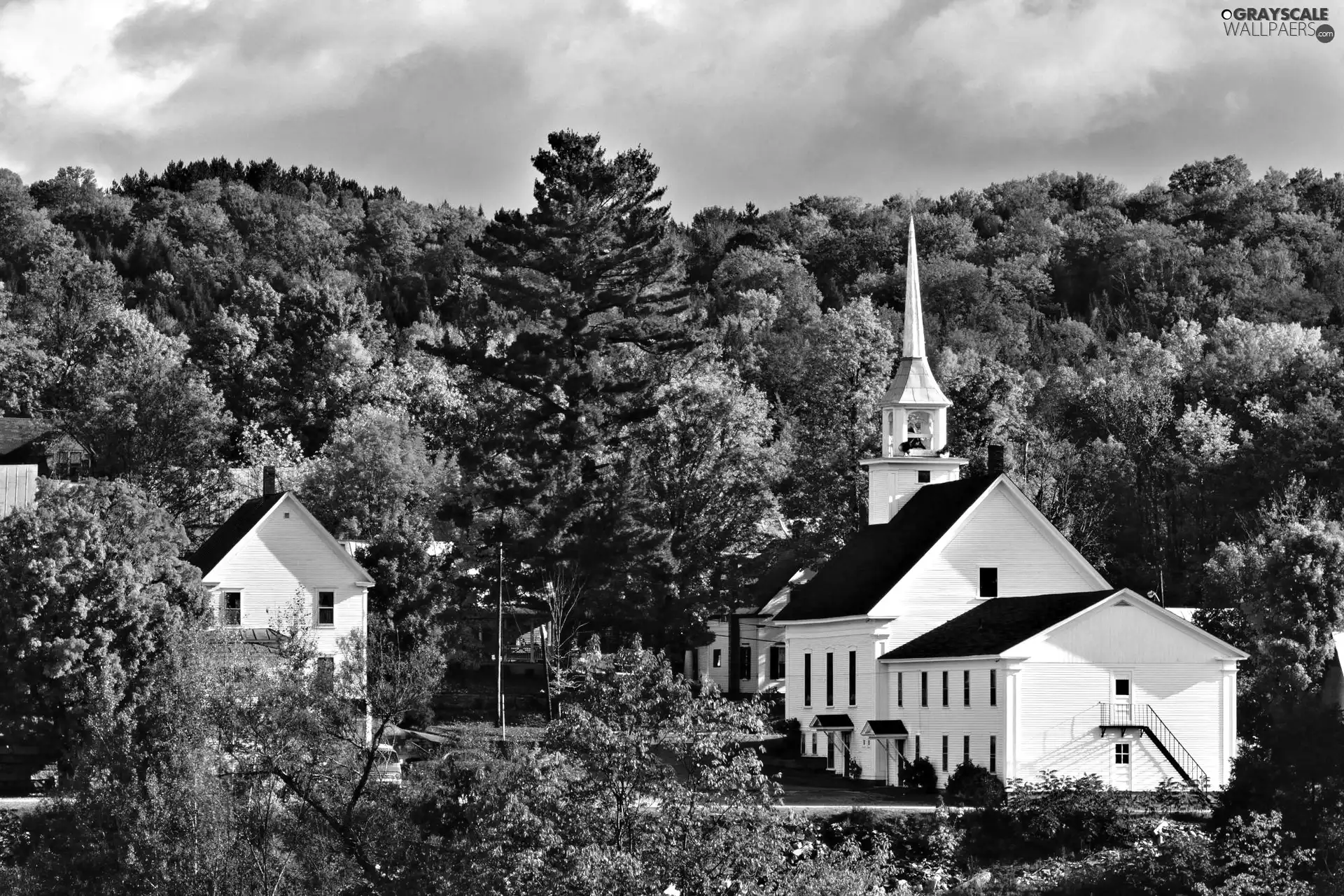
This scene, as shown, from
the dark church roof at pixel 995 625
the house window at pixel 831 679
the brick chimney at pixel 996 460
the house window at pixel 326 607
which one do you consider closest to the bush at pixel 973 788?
the dark church roof at pixel 995 625

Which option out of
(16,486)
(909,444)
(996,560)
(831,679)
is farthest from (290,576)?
(996,560)

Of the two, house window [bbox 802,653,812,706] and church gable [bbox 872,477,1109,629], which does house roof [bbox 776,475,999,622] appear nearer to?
church gable [bbox 872,477,1109,629]

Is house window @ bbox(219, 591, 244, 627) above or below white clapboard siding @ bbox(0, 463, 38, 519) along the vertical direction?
below

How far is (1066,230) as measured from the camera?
186250 millimetres

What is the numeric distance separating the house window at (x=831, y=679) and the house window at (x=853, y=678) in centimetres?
108

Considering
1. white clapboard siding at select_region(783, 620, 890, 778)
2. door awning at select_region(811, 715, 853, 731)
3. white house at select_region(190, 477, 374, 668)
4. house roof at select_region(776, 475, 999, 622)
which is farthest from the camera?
white house at select_region(190, 477, 374, 668)

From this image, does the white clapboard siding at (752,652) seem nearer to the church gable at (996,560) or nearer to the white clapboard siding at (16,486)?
the church gable at (996,560)

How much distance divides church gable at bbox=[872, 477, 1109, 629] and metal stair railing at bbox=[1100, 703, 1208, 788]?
8.24 meters

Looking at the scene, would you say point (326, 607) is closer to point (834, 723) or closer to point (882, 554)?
point (834, 723)

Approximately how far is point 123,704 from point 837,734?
2349 cm

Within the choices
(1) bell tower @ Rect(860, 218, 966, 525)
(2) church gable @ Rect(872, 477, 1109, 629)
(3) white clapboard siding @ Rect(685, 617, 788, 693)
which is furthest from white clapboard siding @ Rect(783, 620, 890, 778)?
(3) white clapboard siding @ Rect(685, 617, 788, 693)

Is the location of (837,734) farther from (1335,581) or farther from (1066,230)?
(1066,230)

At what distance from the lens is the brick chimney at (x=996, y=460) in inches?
2943

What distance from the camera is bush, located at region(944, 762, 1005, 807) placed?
62031mm
